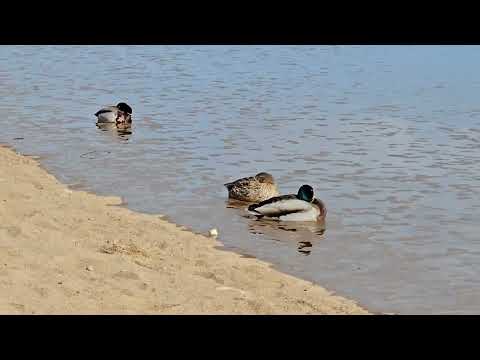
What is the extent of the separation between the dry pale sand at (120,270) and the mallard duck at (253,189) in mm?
→ 1806

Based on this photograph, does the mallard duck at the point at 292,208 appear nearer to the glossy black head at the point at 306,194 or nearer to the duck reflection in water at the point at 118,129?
the glossy black head at the point at 306,194

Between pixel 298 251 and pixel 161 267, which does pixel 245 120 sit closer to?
pixel 298 251

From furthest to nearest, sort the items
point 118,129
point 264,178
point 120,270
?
point 118,129, point 264,178, point 120,270

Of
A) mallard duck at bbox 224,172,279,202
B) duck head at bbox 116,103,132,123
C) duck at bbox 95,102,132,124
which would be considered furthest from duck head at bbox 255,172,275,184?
duck head at bbox 116,103,132,123

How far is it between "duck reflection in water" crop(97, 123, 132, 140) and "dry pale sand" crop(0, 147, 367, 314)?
7546 mm

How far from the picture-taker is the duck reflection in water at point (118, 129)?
60.7ft

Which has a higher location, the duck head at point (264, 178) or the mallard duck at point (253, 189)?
the duck head at point (264, 178)

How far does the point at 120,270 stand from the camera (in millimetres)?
7262

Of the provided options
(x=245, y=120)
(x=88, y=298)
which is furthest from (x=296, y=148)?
(x=88, y=298)

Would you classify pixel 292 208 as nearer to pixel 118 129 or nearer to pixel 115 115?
pixel 118 129

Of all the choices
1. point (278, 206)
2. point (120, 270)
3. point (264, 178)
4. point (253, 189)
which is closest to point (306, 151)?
point (264, 178)

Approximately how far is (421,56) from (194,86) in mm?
15550

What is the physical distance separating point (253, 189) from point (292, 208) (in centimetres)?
95

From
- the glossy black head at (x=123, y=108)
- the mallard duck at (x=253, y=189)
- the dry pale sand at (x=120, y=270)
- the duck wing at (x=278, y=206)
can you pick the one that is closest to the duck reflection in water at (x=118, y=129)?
the glossy black head at (x=123, y=108)
